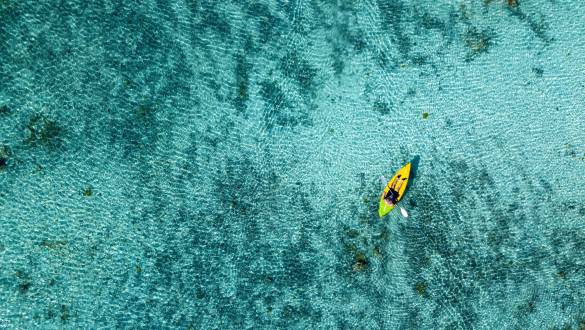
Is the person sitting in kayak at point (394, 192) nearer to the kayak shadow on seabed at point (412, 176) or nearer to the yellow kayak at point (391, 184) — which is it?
the yellow kayak at point (391, 184)

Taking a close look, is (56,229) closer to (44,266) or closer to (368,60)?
(44,266)

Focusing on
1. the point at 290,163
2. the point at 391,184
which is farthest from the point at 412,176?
the point at 290,163

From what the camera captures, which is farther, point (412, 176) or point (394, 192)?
point (412, 176)

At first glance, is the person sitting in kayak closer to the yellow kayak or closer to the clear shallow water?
the yellow kayak

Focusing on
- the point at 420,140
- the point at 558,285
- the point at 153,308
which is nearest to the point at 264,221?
the point at 153,308

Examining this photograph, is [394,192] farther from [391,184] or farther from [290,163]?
[290,163]

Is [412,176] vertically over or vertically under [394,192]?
over

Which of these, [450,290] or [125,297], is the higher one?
[450,290]
